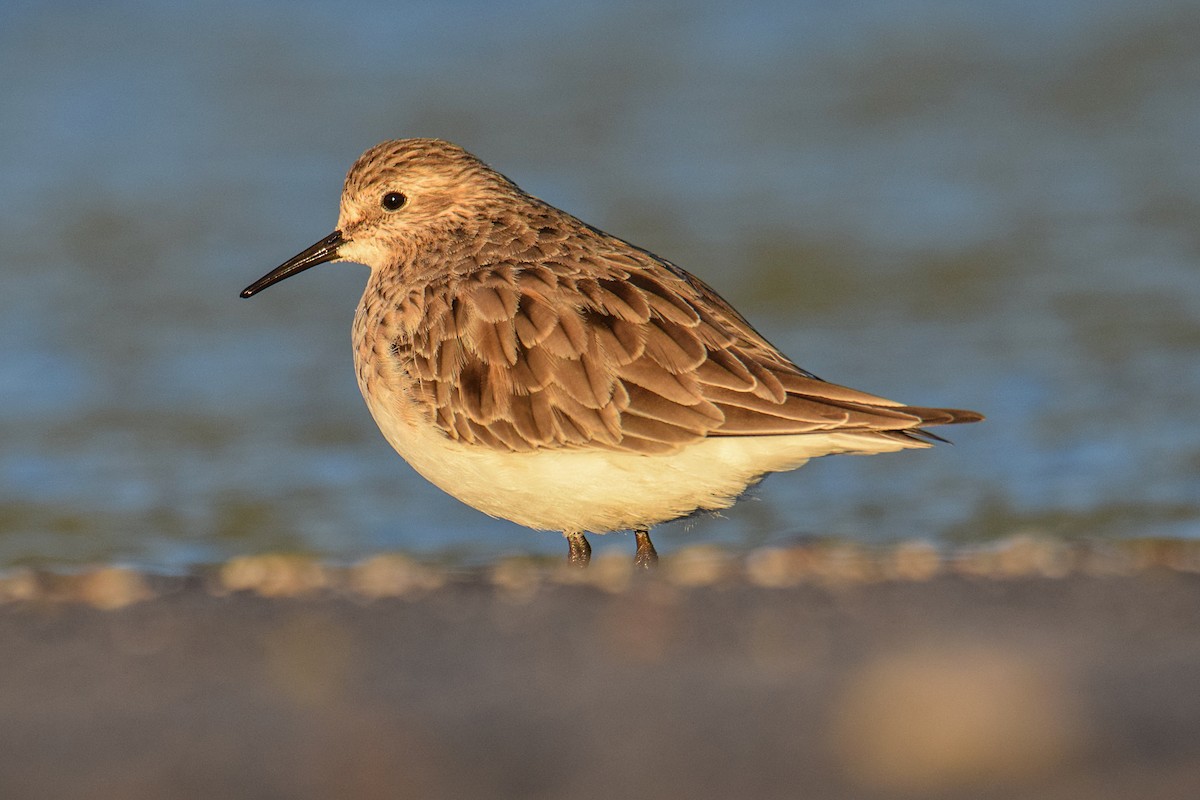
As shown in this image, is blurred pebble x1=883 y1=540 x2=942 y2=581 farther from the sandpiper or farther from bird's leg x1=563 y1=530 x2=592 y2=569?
bird's leg x1=563 y1=530 x2=592 y2=569

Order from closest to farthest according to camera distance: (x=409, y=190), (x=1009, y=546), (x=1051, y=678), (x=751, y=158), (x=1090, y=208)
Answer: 1. (x=1051, y=678)
2. (x=1009, y=546)
3. (x=409, y=190)
4. (x=1090, y=208)
5. (x=751, y=158)

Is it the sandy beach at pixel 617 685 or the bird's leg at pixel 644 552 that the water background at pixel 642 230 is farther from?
the sandy beach at pixel 617 685

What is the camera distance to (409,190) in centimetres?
764

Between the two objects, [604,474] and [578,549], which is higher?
[604,474]

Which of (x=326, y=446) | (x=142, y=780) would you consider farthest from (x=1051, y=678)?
(x=326, y=446)

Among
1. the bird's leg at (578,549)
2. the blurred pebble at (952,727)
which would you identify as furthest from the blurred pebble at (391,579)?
the blurred pebble at (952,727)

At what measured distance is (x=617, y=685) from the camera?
4551 millimetres

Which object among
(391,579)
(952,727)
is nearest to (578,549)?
(391,579)

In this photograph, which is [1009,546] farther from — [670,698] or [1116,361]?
[1116,361]

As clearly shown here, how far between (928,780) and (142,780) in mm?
1719

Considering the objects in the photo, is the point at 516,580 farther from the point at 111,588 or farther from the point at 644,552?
the point at 111,588

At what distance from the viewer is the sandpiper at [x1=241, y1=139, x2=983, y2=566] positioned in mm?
6191

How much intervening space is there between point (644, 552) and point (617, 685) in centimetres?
238

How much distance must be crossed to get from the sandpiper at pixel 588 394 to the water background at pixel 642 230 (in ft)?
Answer: 6.32
